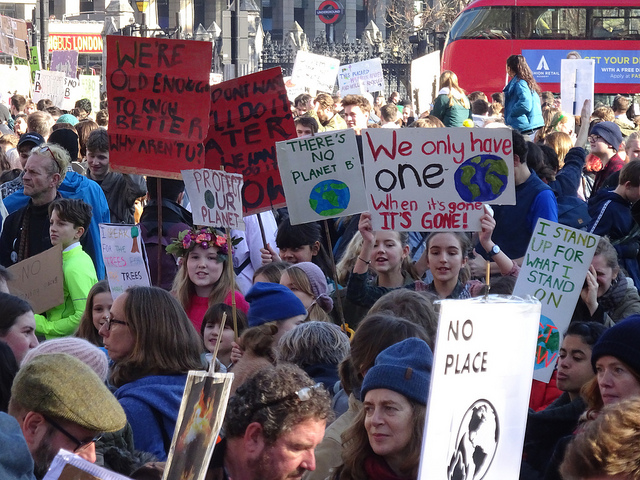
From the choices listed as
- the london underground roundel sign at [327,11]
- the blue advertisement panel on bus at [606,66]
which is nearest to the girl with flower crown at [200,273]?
the blue advertisement panel on bus at [606,66]

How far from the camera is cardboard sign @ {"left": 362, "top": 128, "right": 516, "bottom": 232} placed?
5.40m

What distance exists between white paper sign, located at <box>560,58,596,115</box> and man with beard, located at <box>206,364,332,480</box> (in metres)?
10.4

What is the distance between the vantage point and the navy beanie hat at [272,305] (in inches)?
184

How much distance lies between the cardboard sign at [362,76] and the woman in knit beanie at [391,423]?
13929mm

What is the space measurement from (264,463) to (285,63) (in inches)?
1833

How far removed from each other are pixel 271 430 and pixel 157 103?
12.3ft

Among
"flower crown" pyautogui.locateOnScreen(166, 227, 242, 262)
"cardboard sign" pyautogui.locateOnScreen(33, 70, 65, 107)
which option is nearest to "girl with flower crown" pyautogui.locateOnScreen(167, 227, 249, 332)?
"flower crown" pyautogui.locateOnScreen(166, 227, 242, 262)

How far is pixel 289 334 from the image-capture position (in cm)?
411

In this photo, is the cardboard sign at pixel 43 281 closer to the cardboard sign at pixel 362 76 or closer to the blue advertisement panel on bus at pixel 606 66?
the cardboard sign at pixel 362 76

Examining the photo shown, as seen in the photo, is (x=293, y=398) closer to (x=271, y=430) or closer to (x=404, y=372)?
(x=271, y=430)

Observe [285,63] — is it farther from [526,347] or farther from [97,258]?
[526,347]

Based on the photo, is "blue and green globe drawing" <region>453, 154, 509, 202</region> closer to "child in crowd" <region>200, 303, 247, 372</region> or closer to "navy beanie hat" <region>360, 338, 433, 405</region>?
"child in crowd" <region>200, 303, 247, 372</region>

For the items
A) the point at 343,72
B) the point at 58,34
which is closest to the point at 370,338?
the point at 343,72

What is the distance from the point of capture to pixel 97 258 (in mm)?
6477
